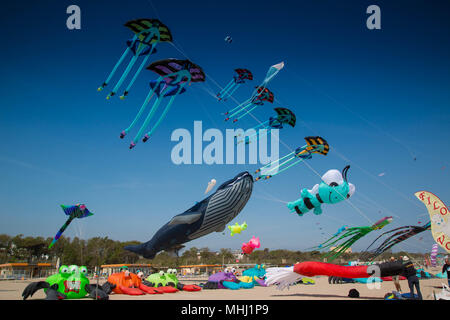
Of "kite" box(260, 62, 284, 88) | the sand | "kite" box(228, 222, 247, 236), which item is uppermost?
"kite" box(260, 62, 284, 88)

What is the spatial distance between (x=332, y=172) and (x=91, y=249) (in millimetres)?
55396

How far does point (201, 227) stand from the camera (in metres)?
21.1

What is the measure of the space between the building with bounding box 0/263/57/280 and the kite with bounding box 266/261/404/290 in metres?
33.9

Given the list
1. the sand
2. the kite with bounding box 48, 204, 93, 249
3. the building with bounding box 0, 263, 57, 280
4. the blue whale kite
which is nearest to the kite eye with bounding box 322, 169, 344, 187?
the blue whale kite

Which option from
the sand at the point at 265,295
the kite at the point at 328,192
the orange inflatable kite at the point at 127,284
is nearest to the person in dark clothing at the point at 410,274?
the sand at the point at 265,295

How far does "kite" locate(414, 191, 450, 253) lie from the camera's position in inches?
468

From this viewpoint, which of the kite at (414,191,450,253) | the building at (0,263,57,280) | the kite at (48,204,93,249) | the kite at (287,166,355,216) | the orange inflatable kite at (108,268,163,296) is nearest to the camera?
the kite at (414,191,450,253)

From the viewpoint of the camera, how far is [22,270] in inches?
1471

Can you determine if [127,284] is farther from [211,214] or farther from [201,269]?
A: [201,269]

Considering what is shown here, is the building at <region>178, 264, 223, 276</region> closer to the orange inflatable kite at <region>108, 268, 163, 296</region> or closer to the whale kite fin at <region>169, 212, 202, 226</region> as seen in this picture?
the whale kite fin at <region>169, 212, 202, 226</region>

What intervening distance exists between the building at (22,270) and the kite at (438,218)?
39662mm

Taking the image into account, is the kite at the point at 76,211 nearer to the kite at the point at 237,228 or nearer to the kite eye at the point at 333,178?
the kite at the point at 237,228

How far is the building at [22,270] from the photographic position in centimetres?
3625
